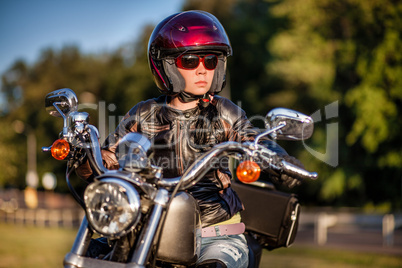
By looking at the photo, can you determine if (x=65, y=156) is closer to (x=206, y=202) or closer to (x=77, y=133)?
(x=77, y=133)

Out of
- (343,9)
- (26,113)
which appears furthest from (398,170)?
(26,113)

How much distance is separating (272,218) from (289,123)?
1.20m

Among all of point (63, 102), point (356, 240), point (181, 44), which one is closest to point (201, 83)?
point (181, 44)

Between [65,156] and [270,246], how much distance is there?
72.4 inches

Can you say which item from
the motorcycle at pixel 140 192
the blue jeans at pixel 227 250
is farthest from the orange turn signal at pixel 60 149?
the blue jeans at pixel 227 250

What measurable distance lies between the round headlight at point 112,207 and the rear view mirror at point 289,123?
2.98 ft

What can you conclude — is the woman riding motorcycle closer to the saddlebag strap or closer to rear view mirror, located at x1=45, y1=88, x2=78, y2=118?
the saddlebag strap

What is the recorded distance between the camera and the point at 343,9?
27.0 meters

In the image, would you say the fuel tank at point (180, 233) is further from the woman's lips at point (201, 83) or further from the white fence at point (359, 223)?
the white fence at point (359, 223)

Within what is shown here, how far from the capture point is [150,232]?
2.36 meters

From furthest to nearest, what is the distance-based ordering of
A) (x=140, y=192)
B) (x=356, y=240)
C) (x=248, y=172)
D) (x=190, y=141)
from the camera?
(x=356, y=240) < (x=190, y=141) < (x=248, y=172) < (x=140, y=192)

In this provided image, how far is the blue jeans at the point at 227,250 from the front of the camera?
2889mm

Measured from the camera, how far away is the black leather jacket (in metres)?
3.27

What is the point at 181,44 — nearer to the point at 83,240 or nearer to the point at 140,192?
the point at 140,192
